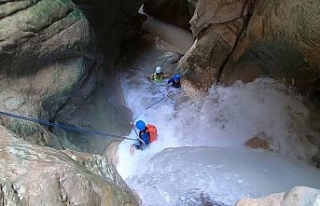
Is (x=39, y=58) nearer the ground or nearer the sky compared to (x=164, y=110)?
nearer the sky

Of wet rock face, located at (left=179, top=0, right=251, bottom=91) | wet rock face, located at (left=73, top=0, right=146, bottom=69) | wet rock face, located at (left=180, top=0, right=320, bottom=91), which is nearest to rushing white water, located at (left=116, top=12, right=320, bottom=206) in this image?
wet rock face, located at (left=180, top=0, right=320, bottom=91)

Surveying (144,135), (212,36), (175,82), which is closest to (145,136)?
(144,135)

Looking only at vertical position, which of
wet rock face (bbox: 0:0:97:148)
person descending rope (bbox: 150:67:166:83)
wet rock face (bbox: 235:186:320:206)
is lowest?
person descending rope (bbox: 150:67:166:83)

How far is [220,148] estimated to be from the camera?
6.38m

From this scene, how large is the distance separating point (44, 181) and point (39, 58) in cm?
275

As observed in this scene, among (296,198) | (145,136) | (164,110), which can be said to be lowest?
(164,110)

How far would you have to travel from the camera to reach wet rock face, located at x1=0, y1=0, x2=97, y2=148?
477 cm

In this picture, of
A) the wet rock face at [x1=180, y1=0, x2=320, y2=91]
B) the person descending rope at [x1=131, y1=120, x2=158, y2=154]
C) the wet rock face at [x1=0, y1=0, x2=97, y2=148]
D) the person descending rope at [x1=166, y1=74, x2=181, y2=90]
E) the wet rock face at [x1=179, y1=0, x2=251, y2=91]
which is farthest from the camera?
the person descending rope at [x1=166, y1=74, x2=181, y2=90]

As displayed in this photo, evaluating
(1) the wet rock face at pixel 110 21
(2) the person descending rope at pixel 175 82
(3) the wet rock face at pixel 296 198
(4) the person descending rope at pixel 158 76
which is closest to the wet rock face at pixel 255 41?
(2) the person descending rope at pixel 175 82

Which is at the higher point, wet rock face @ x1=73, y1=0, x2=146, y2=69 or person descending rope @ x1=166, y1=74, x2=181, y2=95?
wet rock face @ x1=73, y1=0, x2=146, y2=69

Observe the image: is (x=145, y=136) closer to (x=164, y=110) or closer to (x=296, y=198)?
(x=164, y=110)

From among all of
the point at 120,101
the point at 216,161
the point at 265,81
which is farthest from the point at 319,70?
the point at 120,101

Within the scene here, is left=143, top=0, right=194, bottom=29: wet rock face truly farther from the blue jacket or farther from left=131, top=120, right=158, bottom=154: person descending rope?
the blue jacket

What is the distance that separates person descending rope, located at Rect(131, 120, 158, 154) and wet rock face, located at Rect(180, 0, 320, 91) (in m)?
1.61
